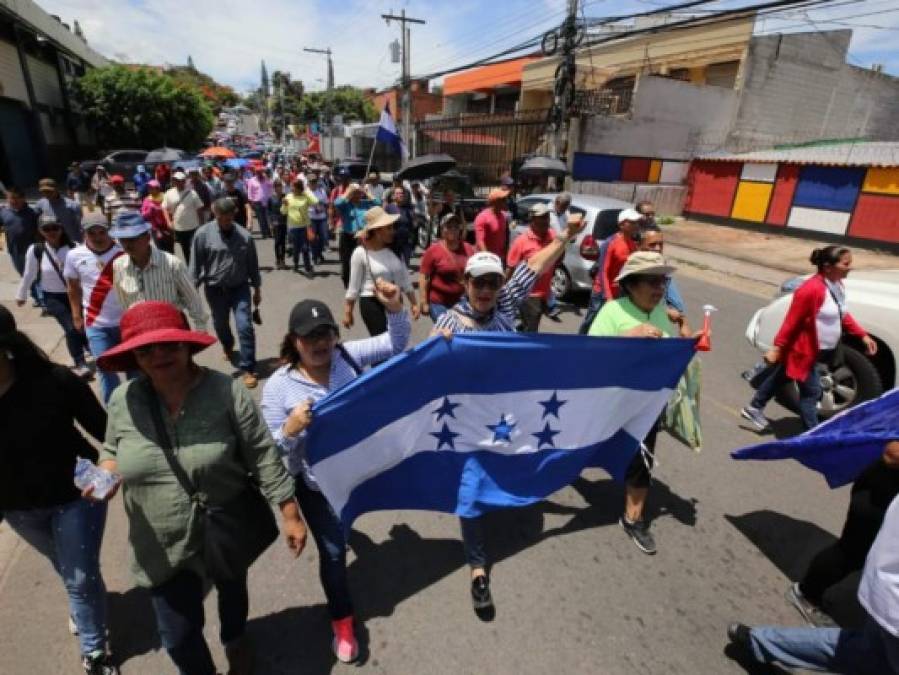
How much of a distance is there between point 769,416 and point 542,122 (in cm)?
1875

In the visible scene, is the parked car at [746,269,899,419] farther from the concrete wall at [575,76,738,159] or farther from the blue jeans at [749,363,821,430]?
the concrete wall at [575,76,738,159]

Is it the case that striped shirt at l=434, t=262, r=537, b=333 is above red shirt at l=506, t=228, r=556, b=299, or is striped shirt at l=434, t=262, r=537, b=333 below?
above

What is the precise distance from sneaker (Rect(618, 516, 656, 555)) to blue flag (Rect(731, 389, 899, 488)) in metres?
1.01

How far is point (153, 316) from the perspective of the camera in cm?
184

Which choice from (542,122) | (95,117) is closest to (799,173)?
(542,122)

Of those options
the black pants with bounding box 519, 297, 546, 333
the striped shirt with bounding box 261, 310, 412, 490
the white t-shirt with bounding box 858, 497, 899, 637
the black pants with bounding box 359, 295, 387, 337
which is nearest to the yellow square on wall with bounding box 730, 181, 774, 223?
the black pants with bounding box 519, 297, 546, 333

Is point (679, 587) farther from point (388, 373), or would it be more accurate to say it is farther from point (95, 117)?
point (95, 117)

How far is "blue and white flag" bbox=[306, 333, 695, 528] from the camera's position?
260 centimetres

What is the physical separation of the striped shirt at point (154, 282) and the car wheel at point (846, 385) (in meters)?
5.52

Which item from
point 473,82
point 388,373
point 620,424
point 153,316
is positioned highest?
point 473,82

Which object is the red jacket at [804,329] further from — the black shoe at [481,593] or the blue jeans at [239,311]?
the blue jeans at [239,311]

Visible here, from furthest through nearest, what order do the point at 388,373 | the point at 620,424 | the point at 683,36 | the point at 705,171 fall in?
the point at 683,36 < the point at 705,171 < the point at 620,424 < the point at 388,373

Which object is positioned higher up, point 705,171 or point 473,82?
point 473,82

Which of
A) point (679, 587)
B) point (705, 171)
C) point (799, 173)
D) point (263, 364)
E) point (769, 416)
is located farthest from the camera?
point (705, 171)
